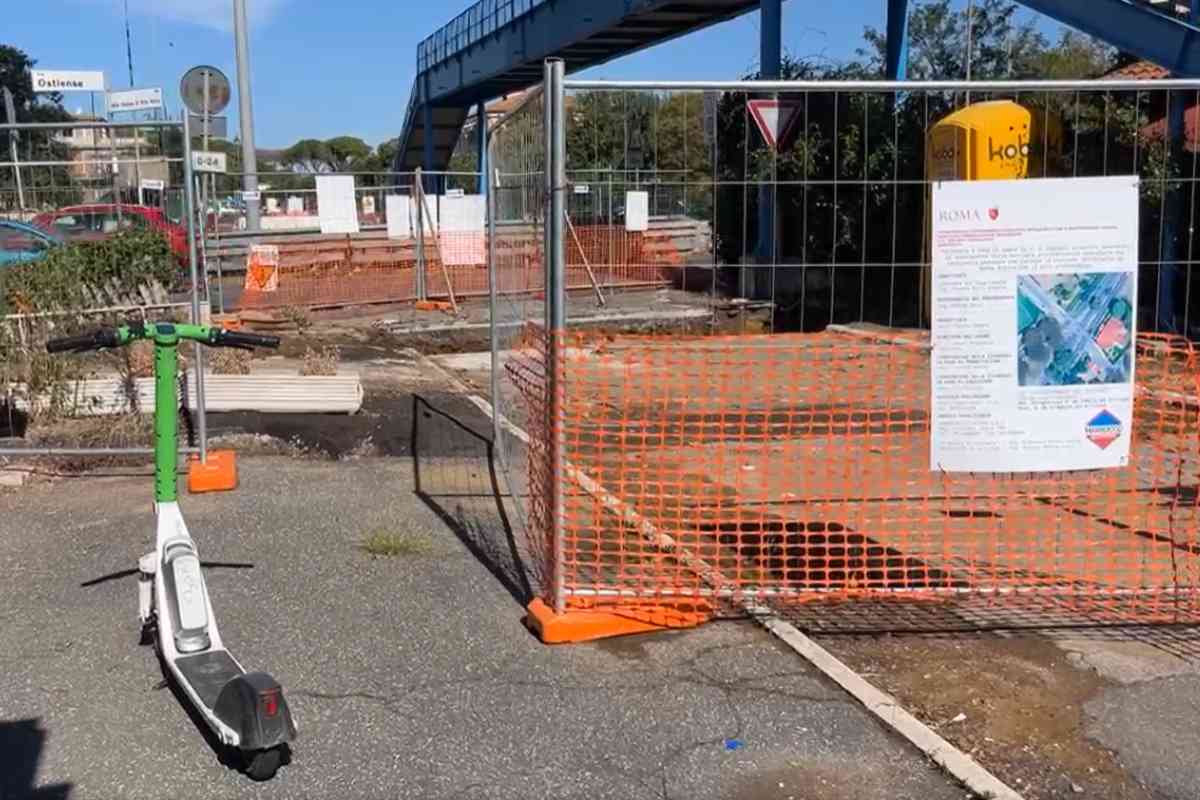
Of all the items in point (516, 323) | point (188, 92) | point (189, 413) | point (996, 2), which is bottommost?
point (189, 413)

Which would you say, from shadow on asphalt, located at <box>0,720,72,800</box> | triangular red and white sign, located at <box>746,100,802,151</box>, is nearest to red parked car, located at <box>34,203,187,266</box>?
triangular red and white sign, located at <box>746,100,802,151</box>

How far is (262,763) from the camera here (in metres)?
3.78

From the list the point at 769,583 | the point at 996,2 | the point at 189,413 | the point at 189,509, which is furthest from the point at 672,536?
the point at 996,2

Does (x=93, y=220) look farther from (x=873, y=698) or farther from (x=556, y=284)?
(x=873, y=698)

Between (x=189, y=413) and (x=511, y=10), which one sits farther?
(x=511, y=10)

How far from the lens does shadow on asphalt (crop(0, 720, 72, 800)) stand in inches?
147

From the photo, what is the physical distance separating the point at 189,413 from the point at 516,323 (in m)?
3.50

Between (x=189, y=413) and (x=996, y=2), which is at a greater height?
(x=996, y=2)

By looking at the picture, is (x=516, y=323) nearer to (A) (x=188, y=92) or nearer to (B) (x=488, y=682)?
(B) (x=488, y=682)

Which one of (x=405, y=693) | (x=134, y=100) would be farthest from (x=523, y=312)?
(x=134, y=100)

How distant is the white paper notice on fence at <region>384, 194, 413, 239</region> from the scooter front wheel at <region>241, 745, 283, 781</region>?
1766 cm

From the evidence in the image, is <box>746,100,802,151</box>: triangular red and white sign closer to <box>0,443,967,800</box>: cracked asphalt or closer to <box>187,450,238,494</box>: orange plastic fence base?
<box>0,443,967,800</box>: cracked asphalt

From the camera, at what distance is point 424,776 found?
12.7 feet

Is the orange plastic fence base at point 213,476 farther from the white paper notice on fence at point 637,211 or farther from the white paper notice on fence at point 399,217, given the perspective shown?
the white paper notice on fence at point 399,217
